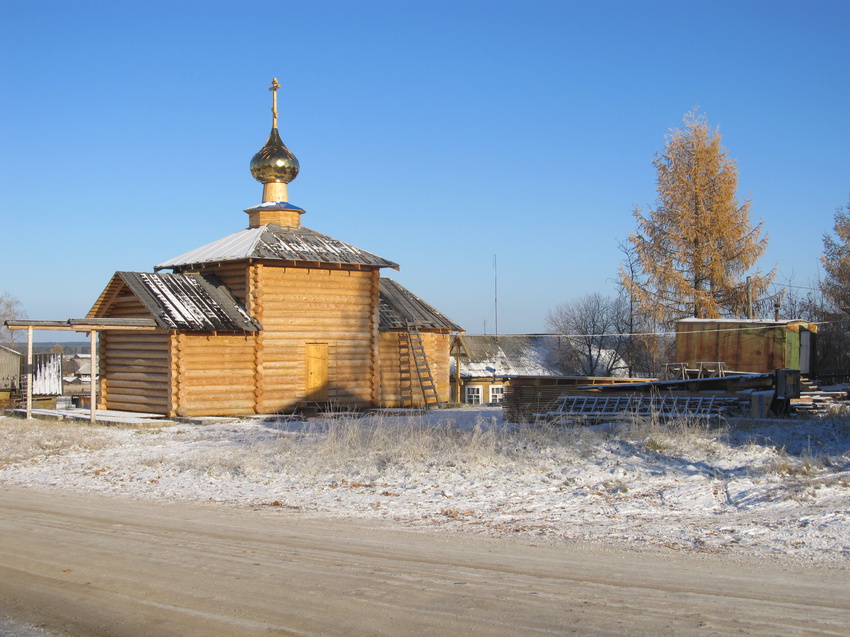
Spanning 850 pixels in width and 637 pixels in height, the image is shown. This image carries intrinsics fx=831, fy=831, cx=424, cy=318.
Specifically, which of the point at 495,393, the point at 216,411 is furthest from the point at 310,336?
the point at 495,393

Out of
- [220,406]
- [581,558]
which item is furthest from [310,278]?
[581,558]

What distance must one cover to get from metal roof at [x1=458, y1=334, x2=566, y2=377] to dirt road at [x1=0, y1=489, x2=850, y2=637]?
4641cm

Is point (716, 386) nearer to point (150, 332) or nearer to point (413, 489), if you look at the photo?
point (413, 489)

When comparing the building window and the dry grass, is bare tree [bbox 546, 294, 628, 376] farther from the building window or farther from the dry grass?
the dry grass

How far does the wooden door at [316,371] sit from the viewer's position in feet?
81.0

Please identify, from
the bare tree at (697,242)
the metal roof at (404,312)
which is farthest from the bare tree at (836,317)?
the metal roof at (404,312)

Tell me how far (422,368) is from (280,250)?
612 centimetres

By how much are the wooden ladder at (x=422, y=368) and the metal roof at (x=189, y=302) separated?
5.36 meters

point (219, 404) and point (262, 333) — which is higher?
point (262, 333)

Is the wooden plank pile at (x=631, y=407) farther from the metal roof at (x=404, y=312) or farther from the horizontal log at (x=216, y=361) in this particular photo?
the metal roof at (x=404, y=312)

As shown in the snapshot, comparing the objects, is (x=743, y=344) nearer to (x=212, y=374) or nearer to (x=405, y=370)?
(x=405, y=370)

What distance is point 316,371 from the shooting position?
24906 millimetres

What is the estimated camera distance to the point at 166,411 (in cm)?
2280

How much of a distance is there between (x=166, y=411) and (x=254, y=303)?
12.7 ft
